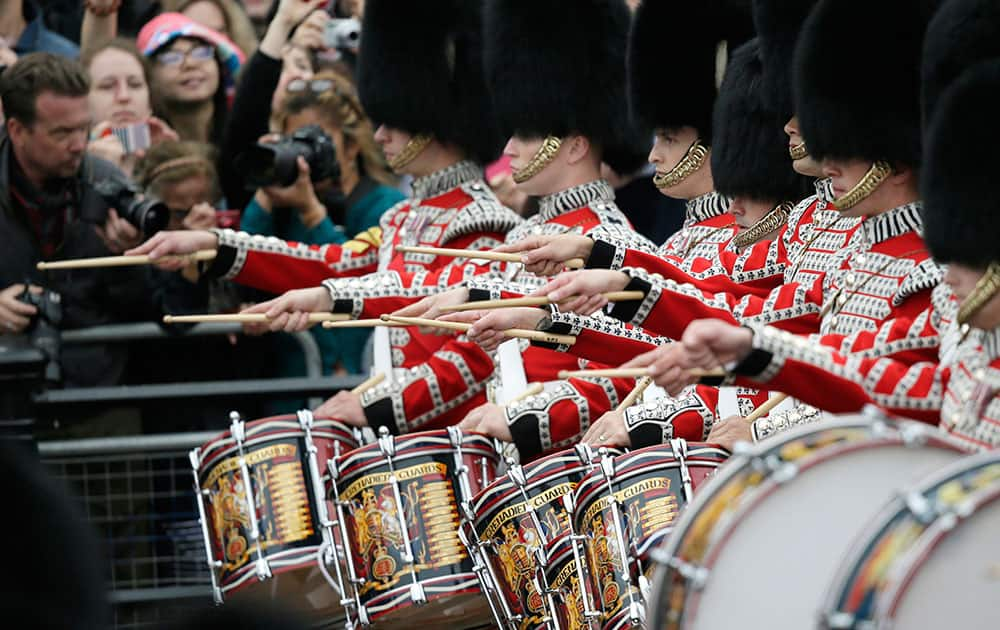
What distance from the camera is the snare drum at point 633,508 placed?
498 cm

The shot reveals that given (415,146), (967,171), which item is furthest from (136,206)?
(967,171)

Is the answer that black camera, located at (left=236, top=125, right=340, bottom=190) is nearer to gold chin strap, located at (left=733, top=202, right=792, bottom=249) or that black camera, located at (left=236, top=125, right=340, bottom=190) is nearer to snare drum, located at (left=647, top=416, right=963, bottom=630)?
gold chin strap, located at (left=733, top=202, right=792, bottom=249)

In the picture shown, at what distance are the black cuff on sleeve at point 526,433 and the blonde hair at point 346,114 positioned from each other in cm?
243

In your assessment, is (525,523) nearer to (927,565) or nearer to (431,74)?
(431,74)

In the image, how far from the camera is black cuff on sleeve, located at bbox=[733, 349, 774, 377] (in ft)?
13.4

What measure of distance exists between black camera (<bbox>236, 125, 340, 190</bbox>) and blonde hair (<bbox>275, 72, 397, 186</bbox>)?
0.31 metres

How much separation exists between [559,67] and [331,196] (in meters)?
2.00

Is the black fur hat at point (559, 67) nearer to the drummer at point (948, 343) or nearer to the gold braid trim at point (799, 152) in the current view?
the gold braid trim at point (799, 152)

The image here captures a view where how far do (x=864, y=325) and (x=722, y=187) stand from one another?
46.6 inches

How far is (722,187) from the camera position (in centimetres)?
580

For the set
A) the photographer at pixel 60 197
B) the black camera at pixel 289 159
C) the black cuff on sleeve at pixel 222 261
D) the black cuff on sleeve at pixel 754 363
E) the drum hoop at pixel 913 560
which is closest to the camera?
the drum hoop at pixel 913 560

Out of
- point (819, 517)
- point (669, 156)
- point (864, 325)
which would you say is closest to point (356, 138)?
point (669, 156)

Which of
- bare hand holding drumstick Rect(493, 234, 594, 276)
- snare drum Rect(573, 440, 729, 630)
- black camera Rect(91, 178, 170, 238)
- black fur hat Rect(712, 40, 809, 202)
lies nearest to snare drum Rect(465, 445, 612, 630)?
snare drum Rect(573, 440, 729, 630)

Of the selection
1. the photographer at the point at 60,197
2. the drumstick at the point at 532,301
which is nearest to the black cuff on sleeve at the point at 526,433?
the drumstick at the point at 532,301
